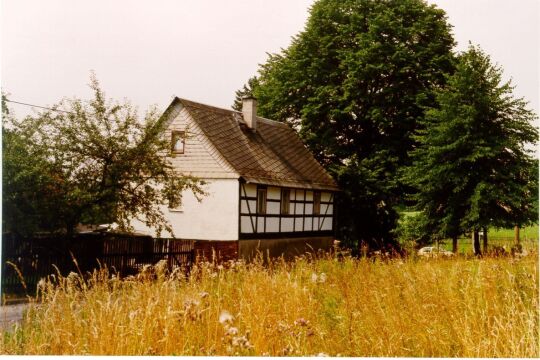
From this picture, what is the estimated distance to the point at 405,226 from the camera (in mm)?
21078

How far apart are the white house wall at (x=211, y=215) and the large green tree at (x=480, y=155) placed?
6779mm

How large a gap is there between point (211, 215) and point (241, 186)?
1537mm

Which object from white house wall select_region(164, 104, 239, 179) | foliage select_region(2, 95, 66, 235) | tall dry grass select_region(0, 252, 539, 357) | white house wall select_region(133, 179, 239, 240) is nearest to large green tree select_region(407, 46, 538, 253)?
white house wall select_region(133, 179, 239, 240)

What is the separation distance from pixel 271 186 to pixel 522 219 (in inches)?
365

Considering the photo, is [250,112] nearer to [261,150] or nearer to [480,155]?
[261,150]

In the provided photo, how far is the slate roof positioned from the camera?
20.2m

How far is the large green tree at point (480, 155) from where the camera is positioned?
15.0 metres

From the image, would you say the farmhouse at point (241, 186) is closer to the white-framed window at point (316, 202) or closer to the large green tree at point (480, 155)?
the white-framed window at point (316, 202)

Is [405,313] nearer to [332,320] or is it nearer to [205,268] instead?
[332,320]

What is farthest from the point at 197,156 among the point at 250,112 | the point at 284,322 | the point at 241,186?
the point at 284,322

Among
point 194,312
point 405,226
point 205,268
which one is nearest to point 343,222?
point 405,226

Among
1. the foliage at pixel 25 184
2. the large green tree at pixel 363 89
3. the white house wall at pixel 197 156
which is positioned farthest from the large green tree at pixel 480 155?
the foliage at pixel 25 184

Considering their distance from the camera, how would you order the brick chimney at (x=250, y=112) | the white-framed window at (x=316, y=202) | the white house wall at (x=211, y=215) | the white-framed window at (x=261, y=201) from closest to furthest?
the white house wall at (x=211, y=215)
the white-framed window at (x=261, y=201)
the brick chimney at (x=250, y=112)
the white-framed window at (x=316, y=202)

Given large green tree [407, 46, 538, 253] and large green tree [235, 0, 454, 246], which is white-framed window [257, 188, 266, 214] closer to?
large green tree [235, 0, 454, 246]
